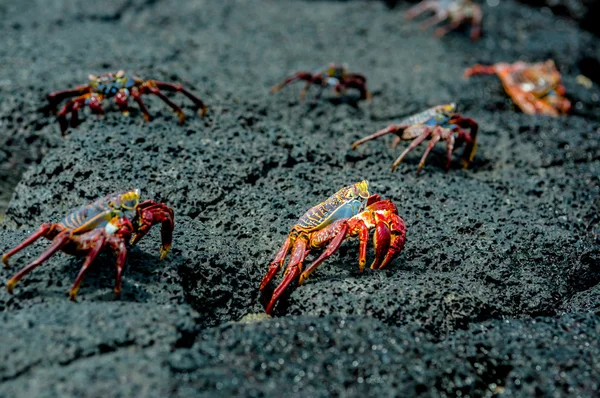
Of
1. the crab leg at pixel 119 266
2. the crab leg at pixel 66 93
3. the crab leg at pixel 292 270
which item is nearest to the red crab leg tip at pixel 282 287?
the crab leg at pixel 292 270

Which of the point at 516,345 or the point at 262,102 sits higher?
the point at 262,102

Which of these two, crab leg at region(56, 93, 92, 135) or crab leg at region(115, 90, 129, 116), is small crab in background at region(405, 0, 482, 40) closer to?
crab leg at region(115, 90, 129, 116)

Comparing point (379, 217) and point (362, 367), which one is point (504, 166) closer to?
point (379, 217)

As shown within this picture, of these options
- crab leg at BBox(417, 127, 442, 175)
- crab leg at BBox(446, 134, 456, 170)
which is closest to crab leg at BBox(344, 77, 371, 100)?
crab leg at BBox(417, 127, 442, 175)

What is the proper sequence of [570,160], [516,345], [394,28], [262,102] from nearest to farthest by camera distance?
[516,345], [570,160], [262,102], [394,28]

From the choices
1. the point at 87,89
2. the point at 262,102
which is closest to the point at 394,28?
the point at 262,102

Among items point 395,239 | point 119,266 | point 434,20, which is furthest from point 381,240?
point 434,20
